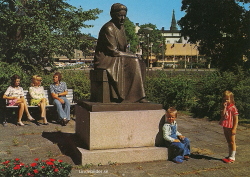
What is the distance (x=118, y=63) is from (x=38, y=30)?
707 cm

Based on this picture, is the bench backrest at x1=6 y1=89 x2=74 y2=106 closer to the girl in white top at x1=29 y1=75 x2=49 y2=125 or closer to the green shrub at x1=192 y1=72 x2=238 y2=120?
the girl in white top at x1=29 y1=75 x2=49 y2=125

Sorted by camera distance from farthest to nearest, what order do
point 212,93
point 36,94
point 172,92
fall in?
point 172,92, point 212,93, point 36,94

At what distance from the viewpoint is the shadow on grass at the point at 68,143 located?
5274mm

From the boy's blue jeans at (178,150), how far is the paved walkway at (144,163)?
126mm

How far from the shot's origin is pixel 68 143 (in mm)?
6289

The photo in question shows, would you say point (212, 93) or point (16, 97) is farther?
point (212, 93)

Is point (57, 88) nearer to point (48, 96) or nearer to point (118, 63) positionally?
point (48, 96)

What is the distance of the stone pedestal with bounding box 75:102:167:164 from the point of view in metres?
5.06

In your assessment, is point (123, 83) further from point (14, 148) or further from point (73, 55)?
point (73, 55)

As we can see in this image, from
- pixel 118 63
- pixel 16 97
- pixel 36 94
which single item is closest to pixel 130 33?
pixel 36 94

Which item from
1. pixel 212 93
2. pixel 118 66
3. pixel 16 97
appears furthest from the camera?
pixel 212 93

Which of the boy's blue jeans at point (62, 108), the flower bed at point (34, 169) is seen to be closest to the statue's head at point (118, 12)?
the flower bed at point (34, 169)

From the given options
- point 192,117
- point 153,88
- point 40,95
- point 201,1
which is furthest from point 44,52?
point 201,1

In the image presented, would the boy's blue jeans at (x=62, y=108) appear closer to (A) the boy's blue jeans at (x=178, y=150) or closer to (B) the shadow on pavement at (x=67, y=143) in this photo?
(B) the shadow on pavement at (x=67, y=143)
